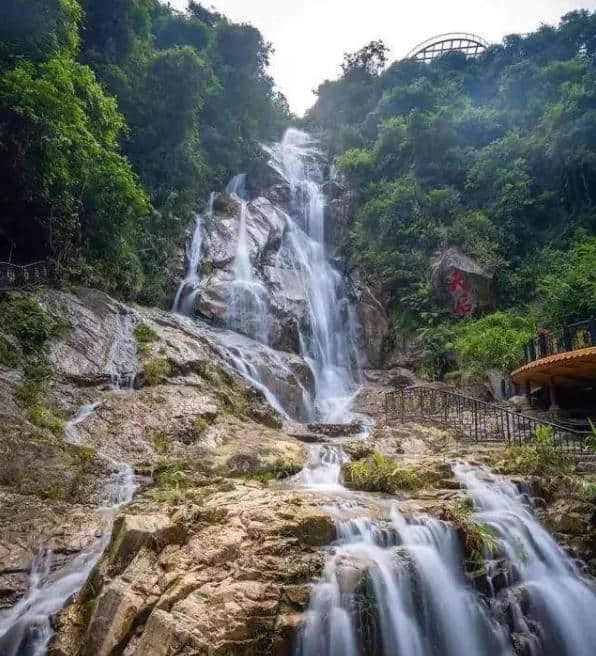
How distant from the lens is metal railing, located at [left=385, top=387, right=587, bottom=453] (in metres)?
9.47

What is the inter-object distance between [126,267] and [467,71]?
1098 inches

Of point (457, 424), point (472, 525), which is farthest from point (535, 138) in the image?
point (472, 525)

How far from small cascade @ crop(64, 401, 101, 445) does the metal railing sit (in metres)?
7.93

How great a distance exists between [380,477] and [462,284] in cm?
1418

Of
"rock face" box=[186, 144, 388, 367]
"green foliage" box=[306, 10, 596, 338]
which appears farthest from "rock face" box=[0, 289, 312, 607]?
"green foliage" box=[306, 10, 596, 338]

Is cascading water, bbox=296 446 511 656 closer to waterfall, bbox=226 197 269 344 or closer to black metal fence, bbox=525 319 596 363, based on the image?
black metal fence, bbox=525 319 596 363

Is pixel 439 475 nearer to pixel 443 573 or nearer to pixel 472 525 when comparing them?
pixel 472 525

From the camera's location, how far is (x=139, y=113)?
62.3 ft

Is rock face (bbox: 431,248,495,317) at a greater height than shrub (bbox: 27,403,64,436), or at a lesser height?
greater

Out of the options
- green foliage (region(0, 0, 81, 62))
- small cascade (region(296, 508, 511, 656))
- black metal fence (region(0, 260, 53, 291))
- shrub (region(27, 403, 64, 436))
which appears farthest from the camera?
green foliage (region(0, 0, 81, 62))

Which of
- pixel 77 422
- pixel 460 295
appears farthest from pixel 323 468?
pixel 460 295

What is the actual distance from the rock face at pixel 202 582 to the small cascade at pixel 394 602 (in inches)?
10.0

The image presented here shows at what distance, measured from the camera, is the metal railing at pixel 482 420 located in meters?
9.47

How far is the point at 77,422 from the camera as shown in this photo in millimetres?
8789
